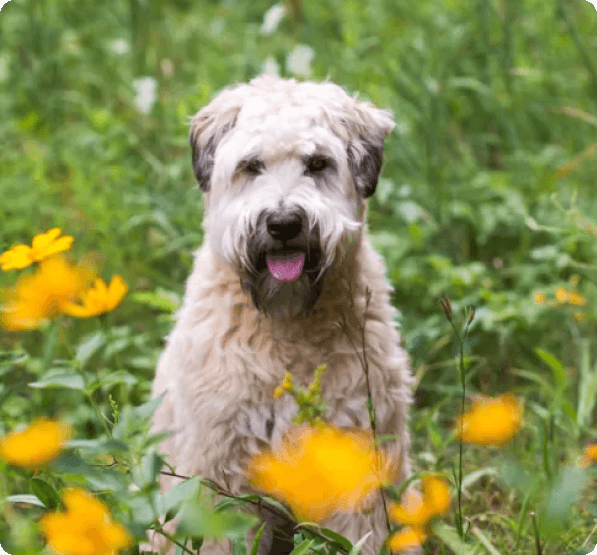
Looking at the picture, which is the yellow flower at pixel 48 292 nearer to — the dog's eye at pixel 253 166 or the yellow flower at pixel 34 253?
the yellow flower at pixel 34 253

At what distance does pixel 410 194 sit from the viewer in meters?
4.04

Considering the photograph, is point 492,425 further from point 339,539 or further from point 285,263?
point 285,263

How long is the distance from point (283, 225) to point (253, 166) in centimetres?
24

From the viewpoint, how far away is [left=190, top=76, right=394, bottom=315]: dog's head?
236cm

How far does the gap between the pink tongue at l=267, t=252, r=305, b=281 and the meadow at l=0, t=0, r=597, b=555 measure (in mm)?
527

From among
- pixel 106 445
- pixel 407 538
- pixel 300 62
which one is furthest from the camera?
pixel 300 62

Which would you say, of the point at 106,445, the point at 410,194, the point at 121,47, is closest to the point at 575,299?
the point at 410,194

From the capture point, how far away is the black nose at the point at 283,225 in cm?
232

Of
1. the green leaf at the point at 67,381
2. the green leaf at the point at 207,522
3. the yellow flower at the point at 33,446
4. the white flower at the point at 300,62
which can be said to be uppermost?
the white flower at the point at 300,62

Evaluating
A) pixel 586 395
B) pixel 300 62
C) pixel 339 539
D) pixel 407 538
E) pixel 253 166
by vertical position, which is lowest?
pixel 586 395

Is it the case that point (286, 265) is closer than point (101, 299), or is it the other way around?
point (101, 299)

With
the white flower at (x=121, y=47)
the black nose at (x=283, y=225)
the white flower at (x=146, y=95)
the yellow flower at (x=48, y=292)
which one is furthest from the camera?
the white flower at (x=121, y=47)

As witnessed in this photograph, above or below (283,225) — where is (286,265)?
below

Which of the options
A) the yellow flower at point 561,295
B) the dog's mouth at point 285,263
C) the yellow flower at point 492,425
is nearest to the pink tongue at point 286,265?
the dog's mouth at point 285,263
